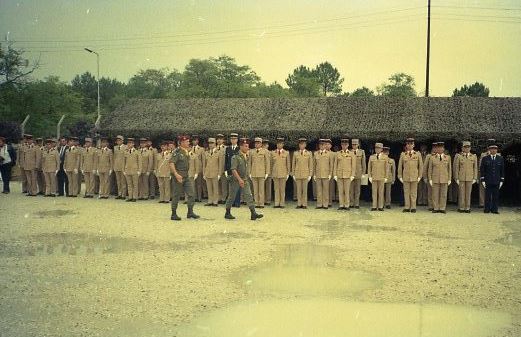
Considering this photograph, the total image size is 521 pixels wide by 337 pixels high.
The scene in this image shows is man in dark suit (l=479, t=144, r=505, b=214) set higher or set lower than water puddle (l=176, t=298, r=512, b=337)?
higher

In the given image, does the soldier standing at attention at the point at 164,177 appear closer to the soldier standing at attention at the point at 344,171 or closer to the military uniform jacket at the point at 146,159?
the military uniform jacket at the point at 146,159

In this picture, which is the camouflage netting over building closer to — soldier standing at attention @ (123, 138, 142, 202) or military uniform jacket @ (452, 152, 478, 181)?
military uniform jacket @ (452, 152, 478, 181)

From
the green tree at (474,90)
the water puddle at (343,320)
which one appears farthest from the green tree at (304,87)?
the water puddle at (343,320)

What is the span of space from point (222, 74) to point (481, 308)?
194 feet

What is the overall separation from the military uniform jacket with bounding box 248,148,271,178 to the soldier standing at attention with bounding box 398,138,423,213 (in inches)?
154

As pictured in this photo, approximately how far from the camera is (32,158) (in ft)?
59.6

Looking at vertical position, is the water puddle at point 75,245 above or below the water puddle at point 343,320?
above

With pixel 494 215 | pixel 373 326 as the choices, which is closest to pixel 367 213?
pixel 494 215

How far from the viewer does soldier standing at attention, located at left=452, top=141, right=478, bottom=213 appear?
14406mm

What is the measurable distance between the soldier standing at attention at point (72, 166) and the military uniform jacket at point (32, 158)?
40.3 inches

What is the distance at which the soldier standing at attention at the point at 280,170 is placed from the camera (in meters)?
15.3

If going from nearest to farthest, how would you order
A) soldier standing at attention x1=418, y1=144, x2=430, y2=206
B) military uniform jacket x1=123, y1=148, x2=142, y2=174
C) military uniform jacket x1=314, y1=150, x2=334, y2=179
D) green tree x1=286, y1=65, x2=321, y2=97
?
military uniform jacket x1=314, y1=150, x2=334, y2=179
soldier standing at attention x1=418, y1=144, x2=430, y2=206
military uniform jacket x1=123, y1=148, x2=142, y2=174
green tree x1=286, y1=65, x2=321, y2=97

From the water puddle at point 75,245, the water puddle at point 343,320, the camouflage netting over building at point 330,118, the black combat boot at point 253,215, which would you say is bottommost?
the water puddle at point 343,320

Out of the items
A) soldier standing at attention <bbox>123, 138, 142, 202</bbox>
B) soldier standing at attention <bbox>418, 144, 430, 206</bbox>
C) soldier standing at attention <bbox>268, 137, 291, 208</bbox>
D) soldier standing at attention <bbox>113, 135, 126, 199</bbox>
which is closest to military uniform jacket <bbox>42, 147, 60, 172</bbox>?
soldier standing at attention <bbox>113, 135, 126, 199</bbox>
